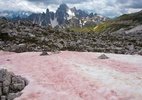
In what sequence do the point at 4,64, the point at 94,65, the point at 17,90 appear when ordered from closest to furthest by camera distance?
the point at 17,90
the point at 94,65
the point at 4,64

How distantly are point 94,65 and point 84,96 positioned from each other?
34.3 ft

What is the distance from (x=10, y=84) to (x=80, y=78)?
705 centimetres

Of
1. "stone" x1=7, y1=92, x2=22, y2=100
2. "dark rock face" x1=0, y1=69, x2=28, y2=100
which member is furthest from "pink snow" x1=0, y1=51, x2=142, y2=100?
"dark rock face" x1=0, y1=69, x2=28, y2=100

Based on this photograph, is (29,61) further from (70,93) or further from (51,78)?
(70,93)

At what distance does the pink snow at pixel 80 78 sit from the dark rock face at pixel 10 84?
83cm

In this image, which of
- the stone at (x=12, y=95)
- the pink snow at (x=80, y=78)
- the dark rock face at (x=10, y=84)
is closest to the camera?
the pink snow at (x=80, y=78)

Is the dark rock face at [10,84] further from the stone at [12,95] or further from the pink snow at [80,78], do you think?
the pink snow at [80,78]

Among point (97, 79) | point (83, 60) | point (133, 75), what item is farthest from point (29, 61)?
point (133, 75)

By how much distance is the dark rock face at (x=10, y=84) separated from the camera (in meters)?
24.4

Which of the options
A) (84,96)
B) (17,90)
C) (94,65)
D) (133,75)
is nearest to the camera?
(84,96)

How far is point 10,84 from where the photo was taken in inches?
997

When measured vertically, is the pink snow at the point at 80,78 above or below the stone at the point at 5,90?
above

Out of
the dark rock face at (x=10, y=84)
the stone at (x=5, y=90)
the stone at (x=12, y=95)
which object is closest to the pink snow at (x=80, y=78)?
the stone at (x=12, y=95)

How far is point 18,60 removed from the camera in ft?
121
